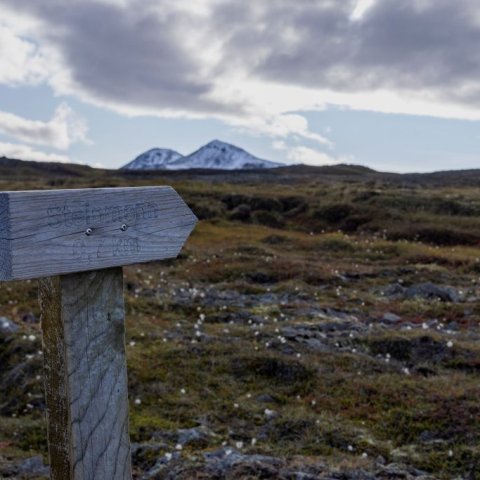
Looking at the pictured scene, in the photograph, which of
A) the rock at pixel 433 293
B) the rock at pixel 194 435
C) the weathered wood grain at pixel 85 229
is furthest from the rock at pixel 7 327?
the rock at pixel 433 293

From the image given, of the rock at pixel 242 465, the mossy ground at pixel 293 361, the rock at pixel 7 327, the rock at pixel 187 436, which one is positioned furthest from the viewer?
the rock at pixel 7 327

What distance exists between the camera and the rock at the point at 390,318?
17031mm

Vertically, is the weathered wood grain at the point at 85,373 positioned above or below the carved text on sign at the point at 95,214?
below

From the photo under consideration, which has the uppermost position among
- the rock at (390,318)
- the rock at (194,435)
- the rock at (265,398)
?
the rock at (390,318)

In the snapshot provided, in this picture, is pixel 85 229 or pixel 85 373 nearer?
pixel 85 229

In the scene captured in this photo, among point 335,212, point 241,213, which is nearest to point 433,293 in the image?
point 335,212

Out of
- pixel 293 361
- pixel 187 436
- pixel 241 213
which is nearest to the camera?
pixel 187 436

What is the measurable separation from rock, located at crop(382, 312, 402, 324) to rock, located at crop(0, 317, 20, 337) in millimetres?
9396

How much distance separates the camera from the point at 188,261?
26.3 m

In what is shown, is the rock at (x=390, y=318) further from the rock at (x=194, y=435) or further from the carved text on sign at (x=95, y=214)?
the carved text on sign at (x=95, y=214)

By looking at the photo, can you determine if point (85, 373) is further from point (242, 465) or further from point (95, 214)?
point (242, 465)

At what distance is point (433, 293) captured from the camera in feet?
66.3

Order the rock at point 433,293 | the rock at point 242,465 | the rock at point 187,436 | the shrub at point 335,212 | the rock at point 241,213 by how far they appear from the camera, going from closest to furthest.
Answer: the rock at point 242,465 → the rock at point 187,436 → the rock at point 433,293 → the shrub at point 335,212 → the rock at point 241,213

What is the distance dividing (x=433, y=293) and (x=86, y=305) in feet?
59.1
